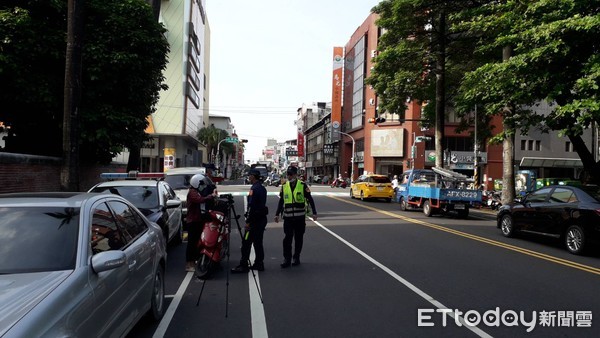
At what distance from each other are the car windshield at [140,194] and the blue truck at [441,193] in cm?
1225

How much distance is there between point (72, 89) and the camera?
10.8m

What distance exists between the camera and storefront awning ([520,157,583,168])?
56531mm

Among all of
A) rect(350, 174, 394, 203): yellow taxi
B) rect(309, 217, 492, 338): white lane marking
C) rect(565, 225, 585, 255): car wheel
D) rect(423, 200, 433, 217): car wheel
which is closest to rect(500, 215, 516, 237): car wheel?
rect(565, 225, 585, 255): car wheel

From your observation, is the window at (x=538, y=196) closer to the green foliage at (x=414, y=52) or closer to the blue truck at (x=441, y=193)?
the blue truck at (x=441, y=193)

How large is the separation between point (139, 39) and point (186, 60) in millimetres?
35800

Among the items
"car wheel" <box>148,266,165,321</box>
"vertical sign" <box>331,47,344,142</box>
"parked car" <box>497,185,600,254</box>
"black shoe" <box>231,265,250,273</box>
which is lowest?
"black shoe" <box>231,265,250,273</box>

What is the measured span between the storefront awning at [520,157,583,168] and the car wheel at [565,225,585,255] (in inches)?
1981

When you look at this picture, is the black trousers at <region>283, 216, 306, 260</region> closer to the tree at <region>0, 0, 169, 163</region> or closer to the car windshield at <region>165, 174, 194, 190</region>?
the car windshield at <region>165, 174, 194, 190</region>

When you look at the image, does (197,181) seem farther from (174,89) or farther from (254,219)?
(174,89)

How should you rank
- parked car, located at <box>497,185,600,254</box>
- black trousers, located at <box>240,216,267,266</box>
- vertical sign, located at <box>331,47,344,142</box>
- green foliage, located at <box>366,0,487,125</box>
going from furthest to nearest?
vertical sign, located at <box>331,47,344,142</box>
green foliage, located at <box>366,0,487,125</box>
parked car, located at <box>497,185,600,254</box>
black trousers, located at <box>240,216,267,266</box>

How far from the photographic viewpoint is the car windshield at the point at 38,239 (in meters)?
3.29

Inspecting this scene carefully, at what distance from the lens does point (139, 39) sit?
14.4 m

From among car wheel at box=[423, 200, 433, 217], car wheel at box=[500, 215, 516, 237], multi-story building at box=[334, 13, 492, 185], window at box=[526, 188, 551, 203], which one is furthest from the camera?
multi-story building at box=[334, 13, 492, 185]

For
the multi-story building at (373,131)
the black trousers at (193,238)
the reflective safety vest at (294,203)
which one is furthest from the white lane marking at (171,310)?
the multi-story building at (373,131)
